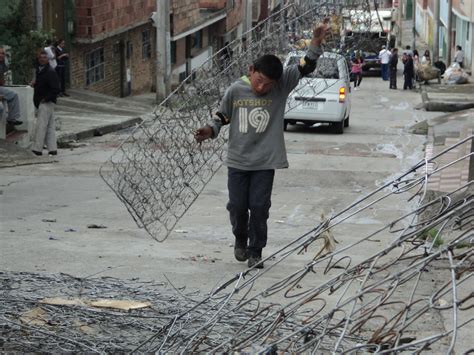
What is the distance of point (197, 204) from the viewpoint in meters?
12.3

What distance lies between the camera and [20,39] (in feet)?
68.0

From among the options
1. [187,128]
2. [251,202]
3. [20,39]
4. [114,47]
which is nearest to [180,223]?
[187,128]

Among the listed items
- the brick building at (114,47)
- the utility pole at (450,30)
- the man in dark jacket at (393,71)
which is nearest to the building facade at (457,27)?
the utility pole at (450,30)

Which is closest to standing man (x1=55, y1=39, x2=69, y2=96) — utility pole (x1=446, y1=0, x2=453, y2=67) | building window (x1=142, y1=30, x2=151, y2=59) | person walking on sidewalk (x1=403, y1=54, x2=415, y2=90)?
building window (x1=142, y1=30, x2=151, y2=59)

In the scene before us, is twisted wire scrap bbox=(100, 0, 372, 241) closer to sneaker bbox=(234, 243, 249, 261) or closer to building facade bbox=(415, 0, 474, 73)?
sneaker bbox=(234, 243, 249, 261)

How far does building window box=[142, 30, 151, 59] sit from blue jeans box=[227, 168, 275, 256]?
29410 millimetres

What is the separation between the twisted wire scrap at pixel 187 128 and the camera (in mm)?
8609

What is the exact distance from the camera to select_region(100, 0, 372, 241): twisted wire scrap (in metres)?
8.61

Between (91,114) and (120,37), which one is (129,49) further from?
(91,114)

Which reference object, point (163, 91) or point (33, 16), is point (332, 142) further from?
point (163, 91)

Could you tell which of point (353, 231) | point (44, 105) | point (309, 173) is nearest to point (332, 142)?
point (309, 173)

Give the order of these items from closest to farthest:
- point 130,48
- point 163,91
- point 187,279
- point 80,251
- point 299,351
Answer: point 299,351
point 187,279
point 80,251
point 163,91
point 130,48

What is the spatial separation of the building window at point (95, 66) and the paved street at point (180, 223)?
9.69m

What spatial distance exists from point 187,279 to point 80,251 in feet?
4.59
